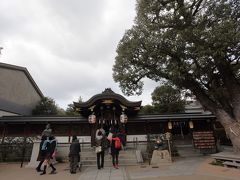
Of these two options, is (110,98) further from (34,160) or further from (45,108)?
(45,108)

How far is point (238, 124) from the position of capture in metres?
10.6

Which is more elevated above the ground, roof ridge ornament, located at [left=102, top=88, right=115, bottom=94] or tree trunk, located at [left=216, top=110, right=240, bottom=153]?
roof ridge ornament, located at [left=102, top=88, right=115, bottom=94]

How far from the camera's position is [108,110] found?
16906mm

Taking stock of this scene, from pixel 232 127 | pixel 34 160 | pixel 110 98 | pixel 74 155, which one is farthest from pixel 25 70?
pixel 232 127

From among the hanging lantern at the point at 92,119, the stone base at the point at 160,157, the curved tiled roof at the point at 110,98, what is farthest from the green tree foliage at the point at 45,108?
the stone base at the point at 160,157

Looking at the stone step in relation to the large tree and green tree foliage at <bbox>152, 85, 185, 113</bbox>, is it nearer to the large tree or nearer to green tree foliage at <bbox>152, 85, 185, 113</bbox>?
the large tree

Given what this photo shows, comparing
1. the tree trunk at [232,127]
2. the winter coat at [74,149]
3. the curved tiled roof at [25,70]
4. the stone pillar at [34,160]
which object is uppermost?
the curved tiled roof at [25,70]

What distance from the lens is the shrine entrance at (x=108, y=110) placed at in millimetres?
15484

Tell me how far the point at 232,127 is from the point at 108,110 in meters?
9.92

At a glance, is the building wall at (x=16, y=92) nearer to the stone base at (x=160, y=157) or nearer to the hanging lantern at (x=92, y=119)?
the hanging lantern at (x=92, y=119)

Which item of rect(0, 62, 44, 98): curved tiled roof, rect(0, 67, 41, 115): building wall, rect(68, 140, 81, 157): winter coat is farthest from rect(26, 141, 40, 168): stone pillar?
rect(0, 62, 44, 98): curved tiled roof

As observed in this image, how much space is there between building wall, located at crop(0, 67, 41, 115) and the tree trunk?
19940 millimetres

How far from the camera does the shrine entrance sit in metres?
15.5

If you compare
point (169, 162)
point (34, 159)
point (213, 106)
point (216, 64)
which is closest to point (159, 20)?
point (216, 64)
